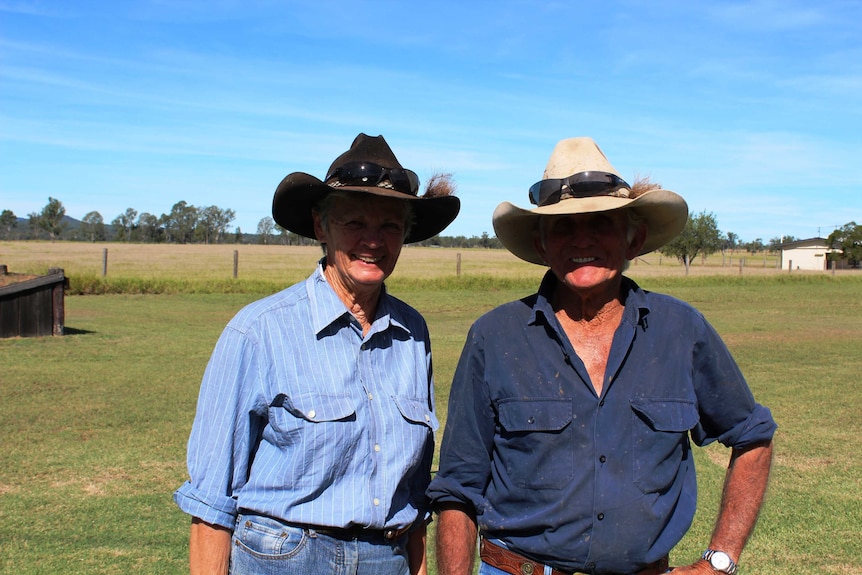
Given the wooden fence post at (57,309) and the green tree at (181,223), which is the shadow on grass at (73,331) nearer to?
the wooden fence post at (57,309)

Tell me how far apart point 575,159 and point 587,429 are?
2.67ft

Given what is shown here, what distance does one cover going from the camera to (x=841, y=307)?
2180cm

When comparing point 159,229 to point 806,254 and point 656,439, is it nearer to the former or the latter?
point 806,254

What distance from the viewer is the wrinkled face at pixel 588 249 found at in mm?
2307

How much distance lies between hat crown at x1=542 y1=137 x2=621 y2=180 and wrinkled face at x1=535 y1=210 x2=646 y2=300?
0.14 m

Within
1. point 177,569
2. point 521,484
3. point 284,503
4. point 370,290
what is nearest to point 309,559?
point 284,503

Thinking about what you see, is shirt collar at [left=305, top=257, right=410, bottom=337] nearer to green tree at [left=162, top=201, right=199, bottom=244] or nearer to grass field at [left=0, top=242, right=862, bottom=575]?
grass field at [left=0, top=242, right=862, bottom=575]

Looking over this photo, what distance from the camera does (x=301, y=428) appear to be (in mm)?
2221

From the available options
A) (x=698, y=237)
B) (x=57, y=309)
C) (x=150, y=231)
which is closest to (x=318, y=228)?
(x=57, y=309)

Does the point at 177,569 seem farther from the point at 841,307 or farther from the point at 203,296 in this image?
the point at 841,307

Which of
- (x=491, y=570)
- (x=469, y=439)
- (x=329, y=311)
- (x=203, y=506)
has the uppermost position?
(x=329, y=311)

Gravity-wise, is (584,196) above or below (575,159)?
below

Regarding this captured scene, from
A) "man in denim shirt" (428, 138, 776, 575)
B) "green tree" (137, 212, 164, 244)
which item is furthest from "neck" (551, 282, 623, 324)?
"green tree" (137, 212, 164, 244)

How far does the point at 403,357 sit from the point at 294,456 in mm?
496
